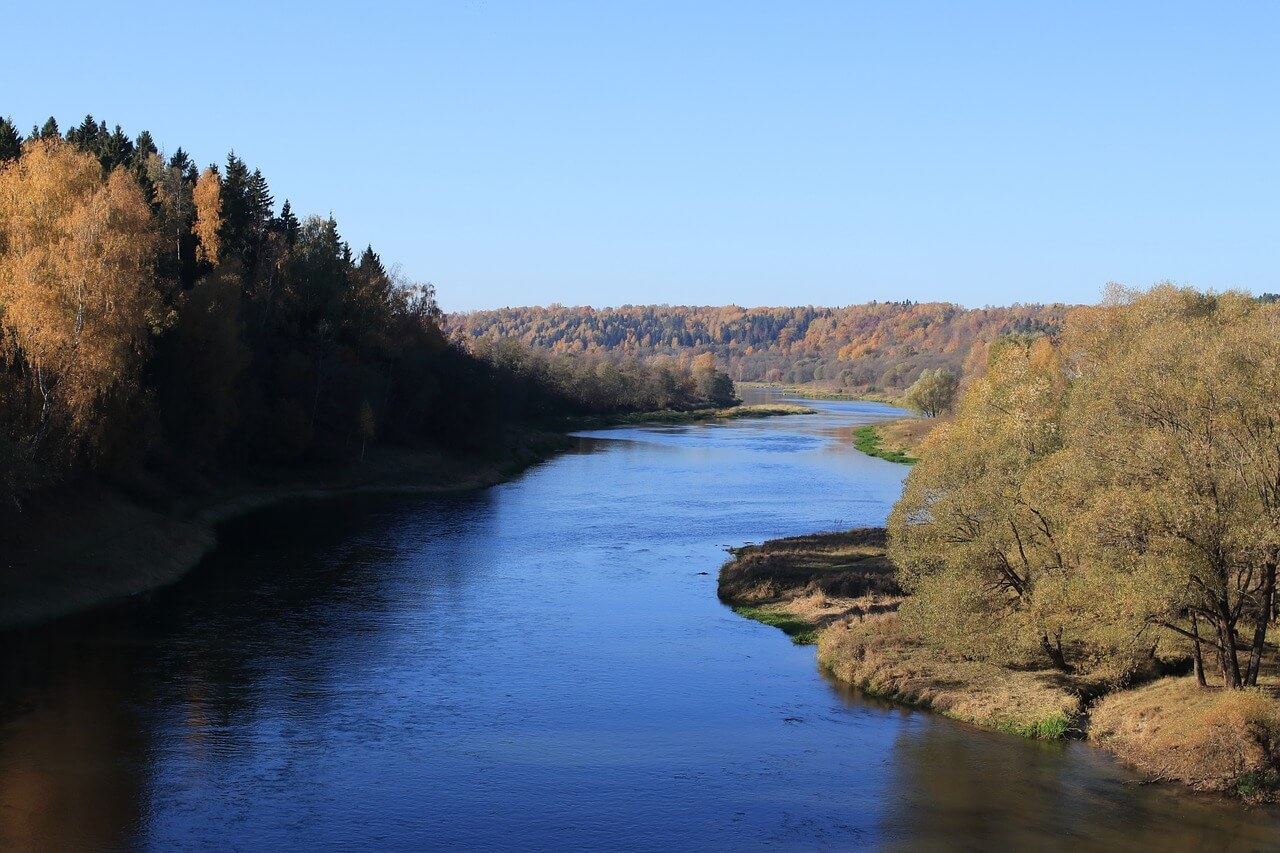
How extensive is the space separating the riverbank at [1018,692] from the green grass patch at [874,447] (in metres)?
51.6

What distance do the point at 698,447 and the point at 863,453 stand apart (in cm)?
1541

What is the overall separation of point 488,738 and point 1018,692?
42.1ft

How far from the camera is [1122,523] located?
22516 millimetres

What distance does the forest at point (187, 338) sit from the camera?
36594 mm

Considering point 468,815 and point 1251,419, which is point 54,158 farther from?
point 1251,419

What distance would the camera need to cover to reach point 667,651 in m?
32.1

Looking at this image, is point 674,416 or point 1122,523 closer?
point 1122,523

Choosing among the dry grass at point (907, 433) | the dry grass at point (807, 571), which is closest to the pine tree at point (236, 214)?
the dry grass at point (807, 571)

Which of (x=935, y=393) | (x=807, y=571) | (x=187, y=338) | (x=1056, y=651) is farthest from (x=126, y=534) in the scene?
(x=935, y=393)

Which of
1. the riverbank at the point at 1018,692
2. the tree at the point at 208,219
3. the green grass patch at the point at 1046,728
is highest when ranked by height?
the tree at the point at 208,219

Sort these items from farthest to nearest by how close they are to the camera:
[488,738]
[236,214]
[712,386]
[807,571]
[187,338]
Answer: [712,386]
[236,214]
[187,338]
[807,571]
[488,738]

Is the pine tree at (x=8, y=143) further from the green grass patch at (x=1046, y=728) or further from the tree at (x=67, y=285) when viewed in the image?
the green grass patch at (x=1046, y=728)

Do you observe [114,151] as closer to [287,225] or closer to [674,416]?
[287,225]

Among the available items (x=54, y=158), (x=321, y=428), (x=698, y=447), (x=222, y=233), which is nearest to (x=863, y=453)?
(x=698, y=447)
